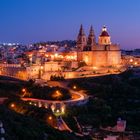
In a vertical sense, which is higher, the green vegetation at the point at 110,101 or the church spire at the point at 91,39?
the church spire at the point at 91,39

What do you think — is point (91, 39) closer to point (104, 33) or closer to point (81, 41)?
point (81, 41)

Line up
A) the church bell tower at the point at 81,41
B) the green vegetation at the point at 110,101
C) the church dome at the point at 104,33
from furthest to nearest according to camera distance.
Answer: the church dome at the point at 104,33
the church bell tower at the point at 81,41
the green vegetation at the point at 110,101

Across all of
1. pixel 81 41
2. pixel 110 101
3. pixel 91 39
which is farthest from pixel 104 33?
pixel 110 101

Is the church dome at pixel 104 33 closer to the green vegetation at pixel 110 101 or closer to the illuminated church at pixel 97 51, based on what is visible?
the illuminated church at pixel 97 51

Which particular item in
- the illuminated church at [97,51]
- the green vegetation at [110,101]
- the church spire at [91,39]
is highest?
the church spire at [91,39]

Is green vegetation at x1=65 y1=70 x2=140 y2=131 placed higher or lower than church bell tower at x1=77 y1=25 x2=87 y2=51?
lower

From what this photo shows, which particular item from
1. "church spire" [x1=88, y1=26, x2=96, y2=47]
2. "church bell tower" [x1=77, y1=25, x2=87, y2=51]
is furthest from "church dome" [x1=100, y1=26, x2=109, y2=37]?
"church bell tower" [x1=77, y1=25, x2=87, y2=51]

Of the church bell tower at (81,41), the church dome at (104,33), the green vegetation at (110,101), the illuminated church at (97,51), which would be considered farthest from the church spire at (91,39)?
the green vegetation at (110,101)

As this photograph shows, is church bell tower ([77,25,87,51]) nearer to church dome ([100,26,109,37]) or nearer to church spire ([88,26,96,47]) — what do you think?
church spire ([88,26,96,47])

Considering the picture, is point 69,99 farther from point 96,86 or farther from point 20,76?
point 20,76
